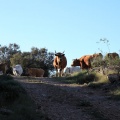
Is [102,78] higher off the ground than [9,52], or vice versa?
[9,52]

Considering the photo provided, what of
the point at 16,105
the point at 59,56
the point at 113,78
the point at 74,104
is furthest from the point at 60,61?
the point at 16,105

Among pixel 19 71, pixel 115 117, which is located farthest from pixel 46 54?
pixel 115 117

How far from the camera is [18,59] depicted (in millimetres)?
54469

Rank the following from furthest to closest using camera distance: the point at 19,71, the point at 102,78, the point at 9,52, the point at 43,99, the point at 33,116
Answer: the point at 9,52
the point at 19,71
the point at 102,78
the point at 43,99
the point at 33,116

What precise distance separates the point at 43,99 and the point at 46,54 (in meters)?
46.9

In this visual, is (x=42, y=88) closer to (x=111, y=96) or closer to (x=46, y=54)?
(x=111, y=96)

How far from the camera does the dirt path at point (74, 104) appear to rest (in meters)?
12.8

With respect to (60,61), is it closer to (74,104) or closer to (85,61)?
(85,61)

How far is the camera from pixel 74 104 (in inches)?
585

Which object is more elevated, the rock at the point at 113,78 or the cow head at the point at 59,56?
the cow head at the point at 59,56

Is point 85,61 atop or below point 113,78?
atop

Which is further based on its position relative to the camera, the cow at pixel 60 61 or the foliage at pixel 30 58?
the foliage at pixel 30 58

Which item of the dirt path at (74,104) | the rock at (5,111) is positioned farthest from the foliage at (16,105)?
the dirt path at (74,104)

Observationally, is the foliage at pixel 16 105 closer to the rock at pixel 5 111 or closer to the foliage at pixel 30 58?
the rock at pixel 5 111
